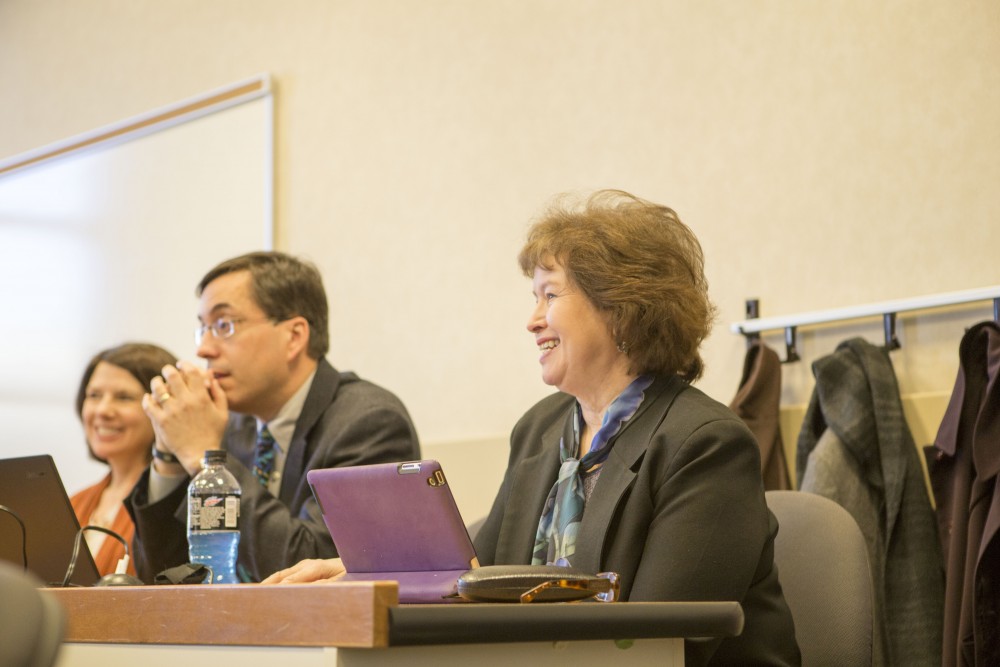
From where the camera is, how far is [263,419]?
8.07 ft

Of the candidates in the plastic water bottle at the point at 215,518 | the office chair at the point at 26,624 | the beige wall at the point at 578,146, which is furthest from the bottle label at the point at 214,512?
the office chair at the point at 26,624

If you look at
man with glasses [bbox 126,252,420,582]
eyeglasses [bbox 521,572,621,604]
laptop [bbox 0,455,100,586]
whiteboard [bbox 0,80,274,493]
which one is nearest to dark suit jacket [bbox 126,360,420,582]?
man with glasses [bbox 126,252,420,582]

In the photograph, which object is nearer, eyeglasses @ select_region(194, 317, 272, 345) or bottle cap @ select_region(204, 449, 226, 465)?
bottle cap @ select_region(204, 449, 226, 465)

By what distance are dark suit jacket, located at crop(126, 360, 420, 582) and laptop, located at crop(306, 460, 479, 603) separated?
647 mm

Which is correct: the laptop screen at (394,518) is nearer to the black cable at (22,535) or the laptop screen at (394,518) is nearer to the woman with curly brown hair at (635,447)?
the woman with curly brown hair at (635,447)

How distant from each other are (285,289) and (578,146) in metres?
0.89

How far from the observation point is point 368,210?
11.3ft

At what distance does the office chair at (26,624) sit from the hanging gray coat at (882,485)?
181 cm

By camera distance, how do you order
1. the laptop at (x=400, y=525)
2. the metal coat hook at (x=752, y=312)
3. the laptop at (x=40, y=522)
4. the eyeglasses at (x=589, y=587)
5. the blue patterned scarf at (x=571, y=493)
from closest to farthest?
the eyeglasses at (x=589, y=587)
the laptop at (x=400, y=525)
the blue patterned scarf at (x=571, y=493)
the laptop at (x=40, y=522)
the metal coat hook at (x=752, y=312)

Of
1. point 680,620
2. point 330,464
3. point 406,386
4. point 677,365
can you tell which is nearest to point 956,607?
point 677,365

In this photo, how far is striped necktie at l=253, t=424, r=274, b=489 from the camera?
2367mm

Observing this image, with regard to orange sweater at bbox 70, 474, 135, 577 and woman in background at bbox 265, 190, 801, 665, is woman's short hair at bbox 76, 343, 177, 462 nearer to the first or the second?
orange sweater at bbox 70, 474, 135, 577

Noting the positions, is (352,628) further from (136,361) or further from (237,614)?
(136,361)

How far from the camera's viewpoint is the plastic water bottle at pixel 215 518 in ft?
6.68
